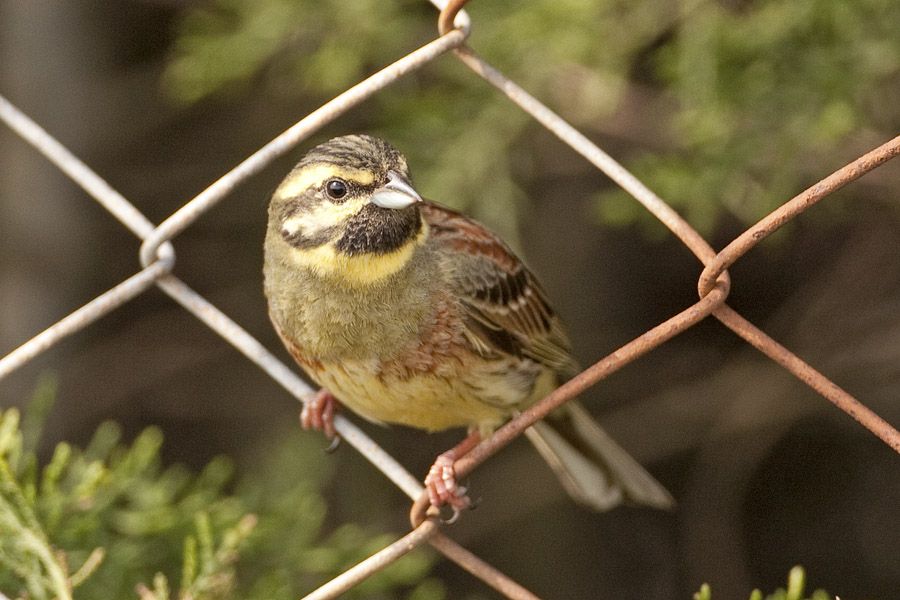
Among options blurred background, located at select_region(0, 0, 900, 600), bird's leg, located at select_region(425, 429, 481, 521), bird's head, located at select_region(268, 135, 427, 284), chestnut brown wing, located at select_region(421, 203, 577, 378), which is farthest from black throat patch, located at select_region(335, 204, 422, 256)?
blurred background, located at select_region(0, 0, 900, 600)

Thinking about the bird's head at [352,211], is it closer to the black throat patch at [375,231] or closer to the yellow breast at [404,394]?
the black throat patch at [375,231]

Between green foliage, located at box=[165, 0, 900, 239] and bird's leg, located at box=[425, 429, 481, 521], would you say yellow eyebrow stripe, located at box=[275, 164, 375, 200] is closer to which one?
bird's leg, located at box=[425, 429, 481, 521]

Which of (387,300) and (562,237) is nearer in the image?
(387,300)

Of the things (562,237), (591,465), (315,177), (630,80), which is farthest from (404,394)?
(562,237)

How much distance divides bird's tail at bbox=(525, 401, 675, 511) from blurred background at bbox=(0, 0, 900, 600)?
630mm

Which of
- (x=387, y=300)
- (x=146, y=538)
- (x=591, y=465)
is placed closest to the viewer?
(x=387, y=300)

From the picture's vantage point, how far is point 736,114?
314 centimetres

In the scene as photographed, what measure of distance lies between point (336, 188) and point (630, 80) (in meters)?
1.84

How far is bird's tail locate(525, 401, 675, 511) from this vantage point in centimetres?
297

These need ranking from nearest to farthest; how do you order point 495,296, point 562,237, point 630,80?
point 495,296 → point 630,80 → point 562,237

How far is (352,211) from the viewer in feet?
7.79

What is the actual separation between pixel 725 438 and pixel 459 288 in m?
1.96

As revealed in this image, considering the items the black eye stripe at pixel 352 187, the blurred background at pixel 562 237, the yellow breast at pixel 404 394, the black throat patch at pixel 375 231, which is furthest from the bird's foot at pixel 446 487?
the blurred background at pixel 562 237

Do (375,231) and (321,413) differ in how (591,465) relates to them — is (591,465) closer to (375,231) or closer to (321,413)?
(321,413)
